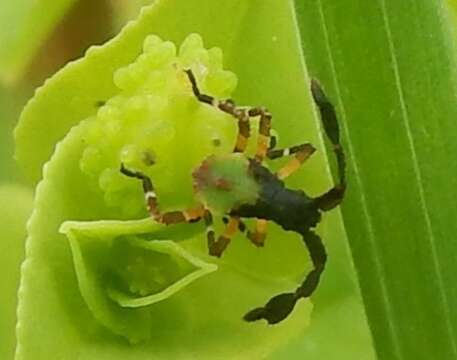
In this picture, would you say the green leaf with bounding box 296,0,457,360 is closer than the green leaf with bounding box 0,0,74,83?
Yes

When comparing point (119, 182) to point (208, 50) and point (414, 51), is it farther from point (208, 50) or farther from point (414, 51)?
point (414, 51)

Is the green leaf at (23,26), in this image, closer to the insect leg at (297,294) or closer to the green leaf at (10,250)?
the green leaf at (10,250)

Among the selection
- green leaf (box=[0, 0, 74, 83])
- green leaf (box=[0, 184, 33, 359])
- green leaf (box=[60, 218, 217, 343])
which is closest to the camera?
green leaf (box=[60, 218, 217, 343])

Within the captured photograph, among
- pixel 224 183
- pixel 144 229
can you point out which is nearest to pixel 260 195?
pixel 224 183

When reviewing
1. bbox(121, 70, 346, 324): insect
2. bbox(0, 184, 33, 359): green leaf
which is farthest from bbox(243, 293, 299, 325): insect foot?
bbox(0, 184, 33, 359): green leaf

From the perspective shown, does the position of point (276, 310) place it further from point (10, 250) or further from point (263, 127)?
point (10, 250)

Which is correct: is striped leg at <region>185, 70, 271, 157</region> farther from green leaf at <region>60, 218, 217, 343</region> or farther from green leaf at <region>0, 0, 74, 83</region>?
green leaf at <region>0, 0, 74, 83</region>
